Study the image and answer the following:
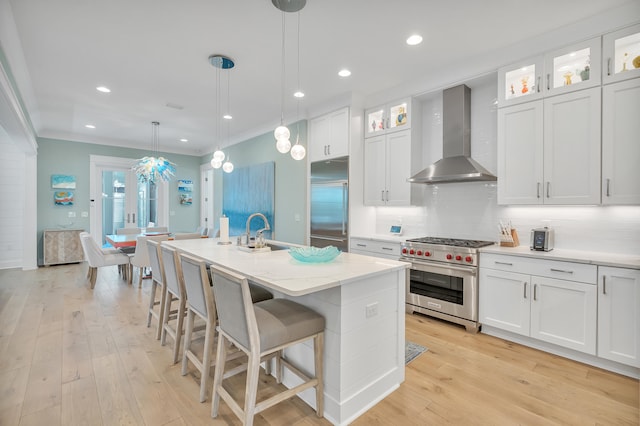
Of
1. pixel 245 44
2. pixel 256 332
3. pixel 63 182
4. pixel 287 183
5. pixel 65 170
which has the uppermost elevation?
pixel 245 44

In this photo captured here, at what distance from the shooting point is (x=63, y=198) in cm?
662

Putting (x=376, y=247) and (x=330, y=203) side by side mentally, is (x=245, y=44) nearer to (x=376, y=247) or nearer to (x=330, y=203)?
(x=330, y=203)

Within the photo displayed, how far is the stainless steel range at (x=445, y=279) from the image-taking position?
3131 mm

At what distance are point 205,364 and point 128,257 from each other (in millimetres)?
3820

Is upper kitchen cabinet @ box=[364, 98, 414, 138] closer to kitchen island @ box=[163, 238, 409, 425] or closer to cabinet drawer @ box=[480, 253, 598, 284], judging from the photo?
cabinet drawer @ box=[480, 253, 598, 284]

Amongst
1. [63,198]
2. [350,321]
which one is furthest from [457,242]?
[63,198]

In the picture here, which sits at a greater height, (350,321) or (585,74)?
(585,74)

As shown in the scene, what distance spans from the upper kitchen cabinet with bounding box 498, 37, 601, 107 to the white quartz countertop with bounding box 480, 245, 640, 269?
145 centimetres

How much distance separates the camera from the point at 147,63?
3.38m

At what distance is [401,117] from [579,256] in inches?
97.1

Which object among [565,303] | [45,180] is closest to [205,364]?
[565,303]

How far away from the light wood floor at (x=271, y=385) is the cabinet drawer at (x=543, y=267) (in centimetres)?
71

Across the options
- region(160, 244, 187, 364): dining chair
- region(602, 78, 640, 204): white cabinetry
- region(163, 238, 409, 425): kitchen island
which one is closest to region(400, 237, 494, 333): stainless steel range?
region(602, 78, 640, 204): white cabinetry

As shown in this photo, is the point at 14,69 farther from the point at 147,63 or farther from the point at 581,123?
the point at 581,123
